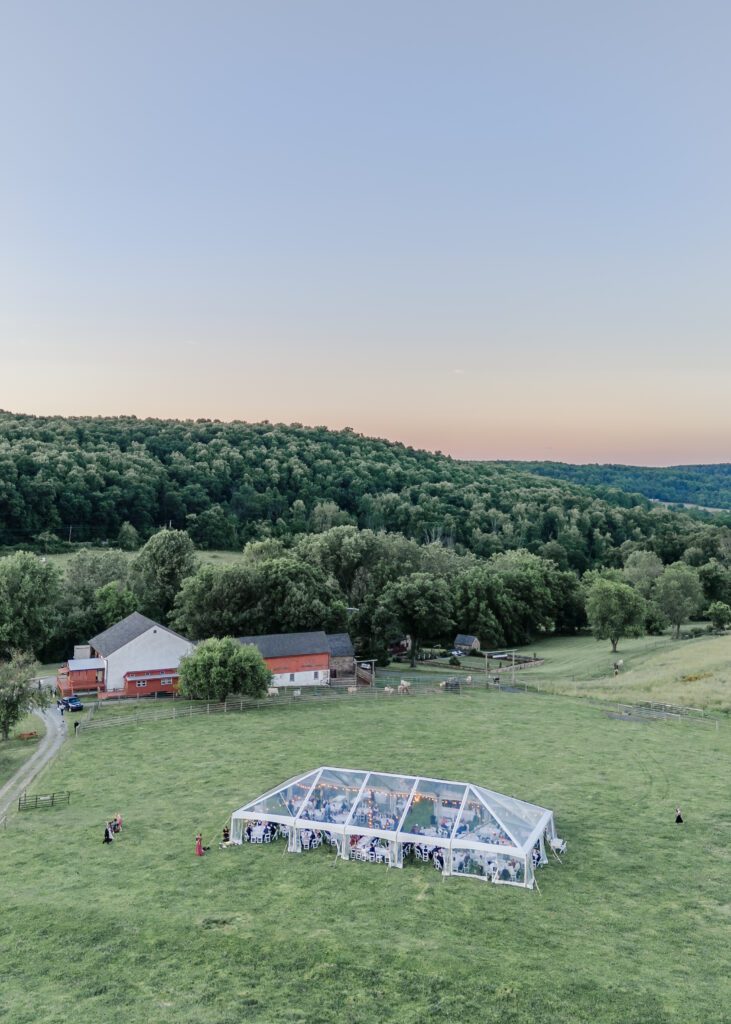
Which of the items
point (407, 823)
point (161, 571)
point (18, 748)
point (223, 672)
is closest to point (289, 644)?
point (223, 672)

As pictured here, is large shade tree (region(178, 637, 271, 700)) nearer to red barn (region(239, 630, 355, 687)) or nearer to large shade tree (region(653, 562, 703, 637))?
red barn (region(239, 630, 355, 687))

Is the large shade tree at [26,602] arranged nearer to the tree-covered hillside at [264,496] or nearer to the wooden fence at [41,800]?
the wooden fence at [41,800]

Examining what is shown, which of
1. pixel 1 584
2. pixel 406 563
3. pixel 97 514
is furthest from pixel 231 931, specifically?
pixel 97 514

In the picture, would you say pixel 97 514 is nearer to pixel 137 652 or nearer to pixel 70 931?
pixel 137 652

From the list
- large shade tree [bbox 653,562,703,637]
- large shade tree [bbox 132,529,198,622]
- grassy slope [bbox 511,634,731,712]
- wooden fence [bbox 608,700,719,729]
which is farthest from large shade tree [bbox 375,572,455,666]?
large shade tree [bbox 653,562,703,637]

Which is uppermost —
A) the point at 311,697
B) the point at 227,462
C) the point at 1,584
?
the point at 227,462

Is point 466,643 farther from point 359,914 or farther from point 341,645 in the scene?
point 359,914
